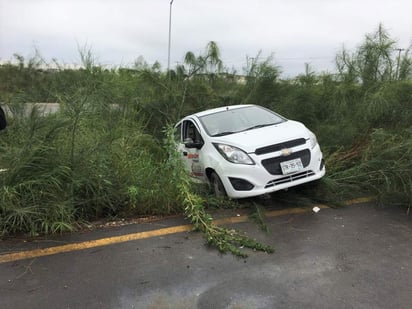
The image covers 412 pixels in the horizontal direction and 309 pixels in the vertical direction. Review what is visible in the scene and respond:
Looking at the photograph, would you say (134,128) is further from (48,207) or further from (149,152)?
(48,207)

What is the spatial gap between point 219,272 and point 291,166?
7.31ft

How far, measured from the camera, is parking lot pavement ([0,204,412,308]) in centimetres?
326

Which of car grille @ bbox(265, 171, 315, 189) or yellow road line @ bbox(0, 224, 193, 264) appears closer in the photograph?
yellow road line @ bbox(0, 224, 193, 264)

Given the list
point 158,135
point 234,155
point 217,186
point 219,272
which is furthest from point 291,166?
point 158,135

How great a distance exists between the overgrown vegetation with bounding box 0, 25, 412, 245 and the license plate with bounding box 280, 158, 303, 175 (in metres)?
0.57

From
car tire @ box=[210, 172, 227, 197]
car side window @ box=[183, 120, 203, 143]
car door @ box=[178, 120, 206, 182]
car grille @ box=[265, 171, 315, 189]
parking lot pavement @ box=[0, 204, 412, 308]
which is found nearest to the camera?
parking lot pavement @ box=[0, 204, 412, 308]

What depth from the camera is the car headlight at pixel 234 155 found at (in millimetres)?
5483

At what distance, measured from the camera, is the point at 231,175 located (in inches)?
218

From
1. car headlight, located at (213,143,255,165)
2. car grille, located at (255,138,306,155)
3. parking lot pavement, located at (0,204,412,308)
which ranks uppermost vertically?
car grille, located at (255,138,306,155)

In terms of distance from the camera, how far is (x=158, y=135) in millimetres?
9438

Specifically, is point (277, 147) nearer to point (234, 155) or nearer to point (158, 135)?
point (234, 155)

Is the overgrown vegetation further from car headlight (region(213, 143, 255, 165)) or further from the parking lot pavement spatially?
car headlight (region(213, 143, 255, 165))

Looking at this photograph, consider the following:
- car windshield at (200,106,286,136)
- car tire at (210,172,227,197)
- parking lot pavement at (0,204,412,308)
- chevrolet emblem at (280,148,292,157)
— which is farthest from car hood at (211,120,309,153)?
parking lot pavement at (0,204,412,308)

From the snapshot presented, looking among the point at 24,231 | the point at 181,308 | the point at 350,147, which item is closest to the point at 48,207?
the point at 24,231
